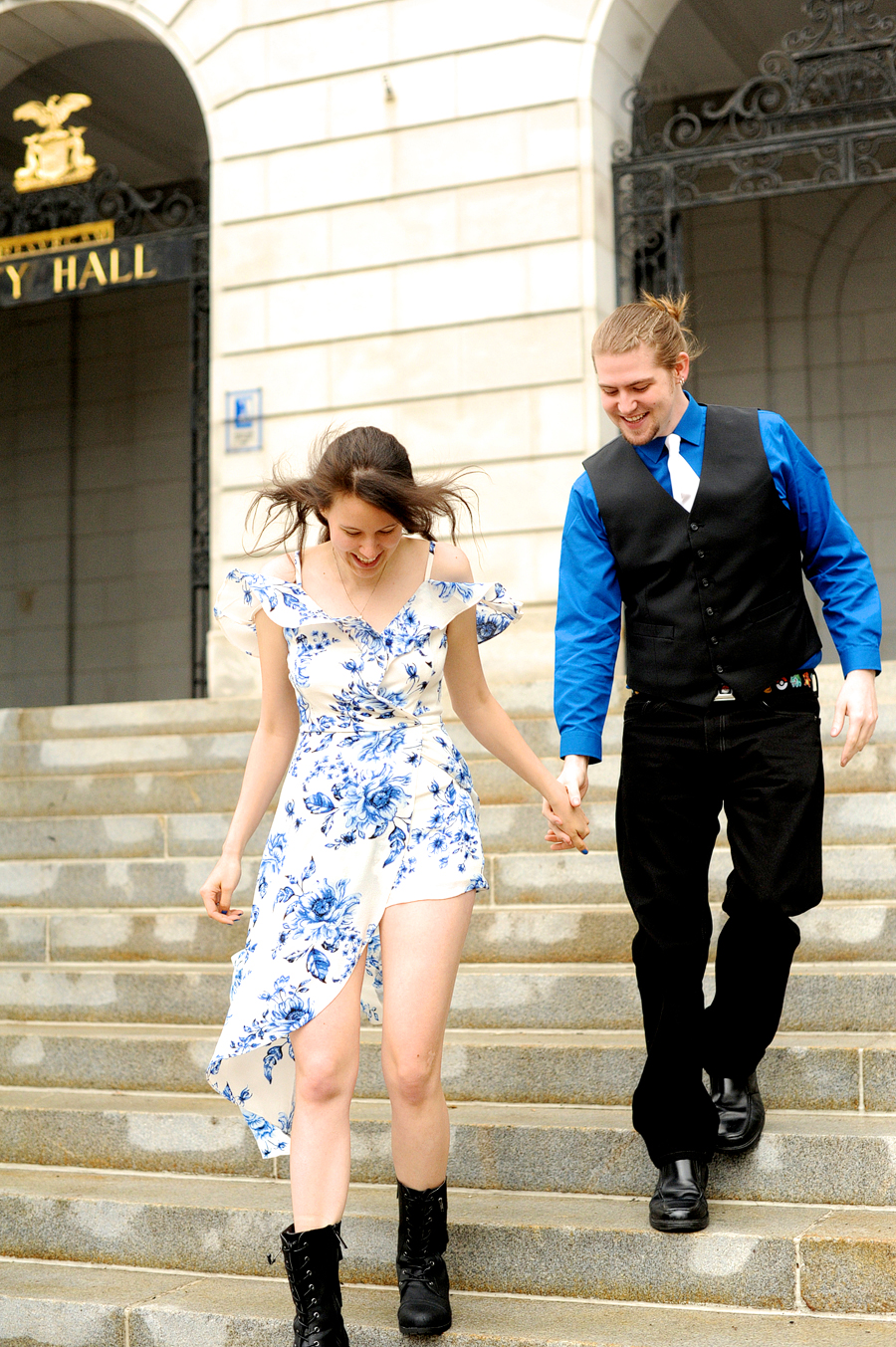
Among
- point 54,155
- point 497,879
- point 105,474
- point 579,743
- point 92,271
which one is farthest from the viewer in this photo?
point 105,474

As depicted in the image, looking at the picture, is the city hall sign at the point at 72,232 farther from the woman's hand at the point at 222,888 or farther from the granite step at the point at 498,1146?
the woman's hand at the point at 222,888

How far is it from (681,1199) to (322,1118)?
0.86 m

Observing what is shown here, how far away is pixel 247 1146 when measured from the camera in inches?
147

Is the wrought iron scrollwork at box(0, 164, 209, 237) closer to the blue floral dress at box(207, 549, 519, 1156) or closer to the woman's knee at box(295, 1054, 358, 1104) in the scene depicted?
the blue floral dress at box(207, 549, 519, 1156)

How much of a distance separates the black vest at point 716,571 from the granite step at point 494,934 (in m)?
1.39

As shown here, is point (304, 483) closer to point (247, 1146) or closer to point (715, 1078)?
point (715, 1078)

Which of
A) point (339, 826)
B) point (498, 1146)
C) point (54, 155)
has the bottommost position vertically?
point (498, 1146)

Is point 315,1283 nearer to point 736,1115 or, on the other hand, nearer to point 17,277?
point 736,1115

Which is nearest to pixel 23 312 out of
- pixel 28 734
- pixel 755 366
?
pixel 755 366

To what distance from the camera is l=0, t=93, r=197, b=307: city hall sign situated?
31.9 feet

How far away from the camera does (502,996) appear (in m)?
4.15

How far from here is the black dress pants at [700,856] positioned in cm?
295

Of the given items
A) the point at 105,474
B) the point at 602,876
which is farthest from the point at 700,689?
the point at 105,474

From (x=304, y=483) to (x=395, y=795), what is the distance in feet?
2.18
